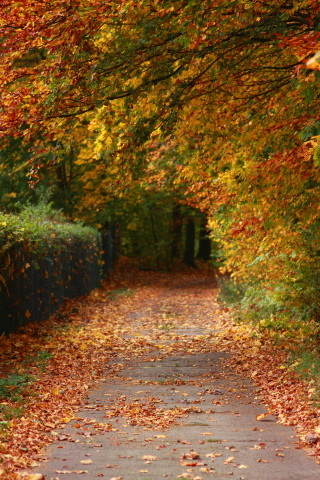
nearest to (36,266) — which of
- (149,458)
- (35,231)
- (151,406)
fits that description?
(35,231)

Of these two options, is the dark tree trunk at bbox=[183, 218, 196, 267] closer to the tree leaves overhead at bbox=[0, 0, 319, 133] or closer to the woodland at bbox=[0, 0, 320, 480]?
the woodland at bbox=[0, 0, 320, 480]

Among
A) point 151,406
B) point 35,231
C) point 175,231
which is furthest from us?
point 175,231

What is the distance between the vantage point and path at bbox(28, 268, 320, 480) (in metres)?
5.50

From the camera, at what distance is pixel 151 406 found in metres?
7.88

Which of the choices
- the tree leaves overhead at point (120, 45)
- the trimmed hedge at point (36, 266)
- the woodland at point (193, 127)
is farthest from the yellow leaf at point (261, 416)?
the trimmed hedge at point (36, 266)

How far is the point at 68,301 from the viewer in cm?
1838

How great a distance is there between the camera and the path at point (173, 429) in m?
5.50

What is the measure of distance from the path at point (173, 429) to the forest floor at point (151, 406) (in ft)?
0.04

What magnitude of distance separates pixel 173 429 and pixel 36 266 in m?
6.51

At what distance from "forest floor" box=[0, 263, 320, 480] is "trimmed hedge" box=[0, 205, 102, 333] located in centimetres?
48

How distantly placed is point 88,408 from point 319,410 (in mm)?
2660

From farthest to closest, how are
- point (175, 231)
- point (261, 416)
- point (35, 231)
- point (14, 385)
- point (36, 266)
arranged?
point (175, 231) → point (35, 231) → point (36, 266) → point (14, 385) → point (261, 416)

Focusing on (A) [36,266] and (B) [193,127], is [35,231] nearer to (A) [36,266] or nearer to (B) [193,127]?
(A) [36,266]

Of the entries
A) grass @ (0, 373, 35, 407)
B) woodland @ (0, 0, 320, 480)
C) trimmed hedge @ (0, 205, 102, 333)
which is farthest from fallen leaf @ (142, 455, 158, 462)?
trimmed hedge @ (0, 205, 102, 333)
